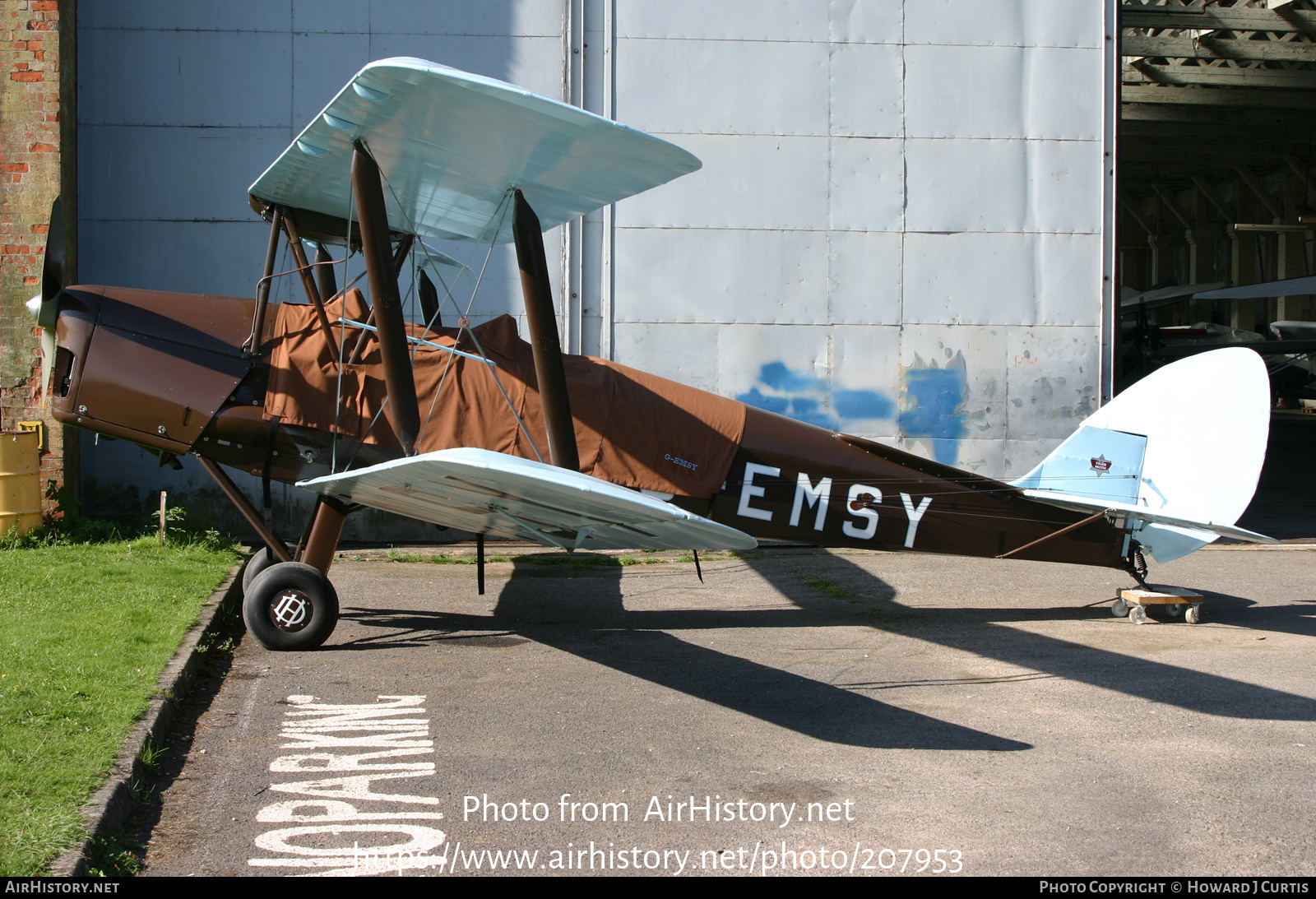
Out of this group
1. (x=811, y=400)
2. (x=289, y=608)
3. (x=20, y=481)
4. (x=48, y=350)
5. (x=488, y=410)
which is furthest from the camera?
(x=811, y=400)

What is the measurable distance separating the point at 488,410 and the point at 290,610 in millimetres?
1638

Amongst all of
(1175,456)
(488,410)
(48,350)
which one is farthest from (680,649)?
(48,350)

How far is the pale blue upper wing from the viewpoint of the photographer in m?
4.84

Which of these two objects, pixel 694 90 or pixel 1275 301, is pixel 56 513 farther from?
pixel 1275 301

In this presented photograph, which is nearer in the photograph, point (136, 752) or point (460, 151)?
point (136, 752)

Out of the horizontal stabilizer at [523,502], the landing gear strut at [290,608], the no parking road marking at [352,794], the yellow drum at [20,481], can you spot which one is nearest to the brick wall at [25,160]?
the yellow drum at [20,481]

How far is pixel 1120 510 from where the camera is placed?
272 inches

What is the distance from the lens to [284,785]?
155 inches

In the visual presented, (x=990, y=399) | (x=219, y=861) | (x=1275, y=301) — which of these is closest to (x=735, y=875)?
(x=219, y=861)

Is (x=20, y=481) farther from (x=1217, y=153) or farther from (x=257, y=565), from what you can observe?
(x=1217, y=153)

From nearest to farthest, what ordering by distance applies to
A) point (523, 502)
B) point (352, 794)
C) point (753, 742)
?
1. point (352, 794)
2. point (753, 742)
3. point (523, 502)

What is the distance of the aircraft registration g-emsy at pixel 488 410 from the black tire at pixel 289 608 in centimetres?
1

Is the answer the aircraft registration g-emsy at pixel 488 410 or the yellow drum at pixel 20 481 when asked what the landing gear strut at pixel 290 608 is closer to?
the aircraft registration g-emsy at pixel 488 410

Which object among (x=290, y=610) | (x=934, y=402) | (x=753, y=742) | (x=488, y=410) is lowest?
(x=753, y=742)
